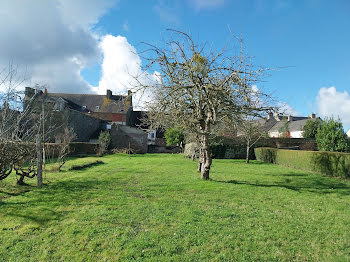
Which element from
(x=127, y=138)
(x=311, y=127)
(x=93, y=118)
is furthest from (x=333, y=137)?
(x=93, y=118)

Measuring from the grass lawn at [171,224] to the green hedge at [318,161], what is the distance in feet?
14.4

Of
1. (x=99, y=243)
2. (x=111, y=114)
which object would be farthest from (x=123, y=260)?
(x=111, y=114)

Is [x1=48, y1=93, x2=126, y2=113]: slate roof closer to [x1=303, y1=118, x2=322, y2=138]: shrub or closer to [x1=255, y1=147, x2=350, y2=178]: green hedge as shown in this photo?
[x1=303, y1=118, x2=322, y2=138]: shrub

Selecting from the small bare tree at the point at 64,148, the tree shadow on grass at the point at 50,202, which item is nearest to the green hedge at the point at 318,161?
the tree shadow on grass at the point at 50,202

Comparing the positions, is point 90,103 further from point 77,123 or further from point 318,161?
point 318,161

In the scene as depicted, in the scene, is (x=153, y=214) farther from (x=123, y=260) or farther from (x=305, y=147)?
(x=305, y=147)

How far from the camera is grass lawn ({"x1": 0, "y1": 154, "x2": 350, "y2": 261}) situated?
3549mm

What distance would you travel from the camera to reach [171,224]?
15.1ft

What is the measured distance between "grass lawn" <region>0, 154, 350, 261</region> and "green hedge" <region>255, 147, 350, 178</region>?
14.4 ft

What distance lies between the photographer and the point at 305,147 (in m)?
27.5

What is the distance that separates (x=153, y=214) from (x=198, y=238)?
58.2 inches

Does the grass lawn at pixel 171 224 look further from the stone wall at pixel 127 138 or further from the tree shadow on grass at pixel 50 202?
the stone wall at pixel 127 138

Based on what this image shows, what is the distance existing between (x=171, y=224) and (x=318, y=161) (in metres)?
11.7

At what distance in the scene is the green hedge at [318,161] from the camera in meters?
11.3
